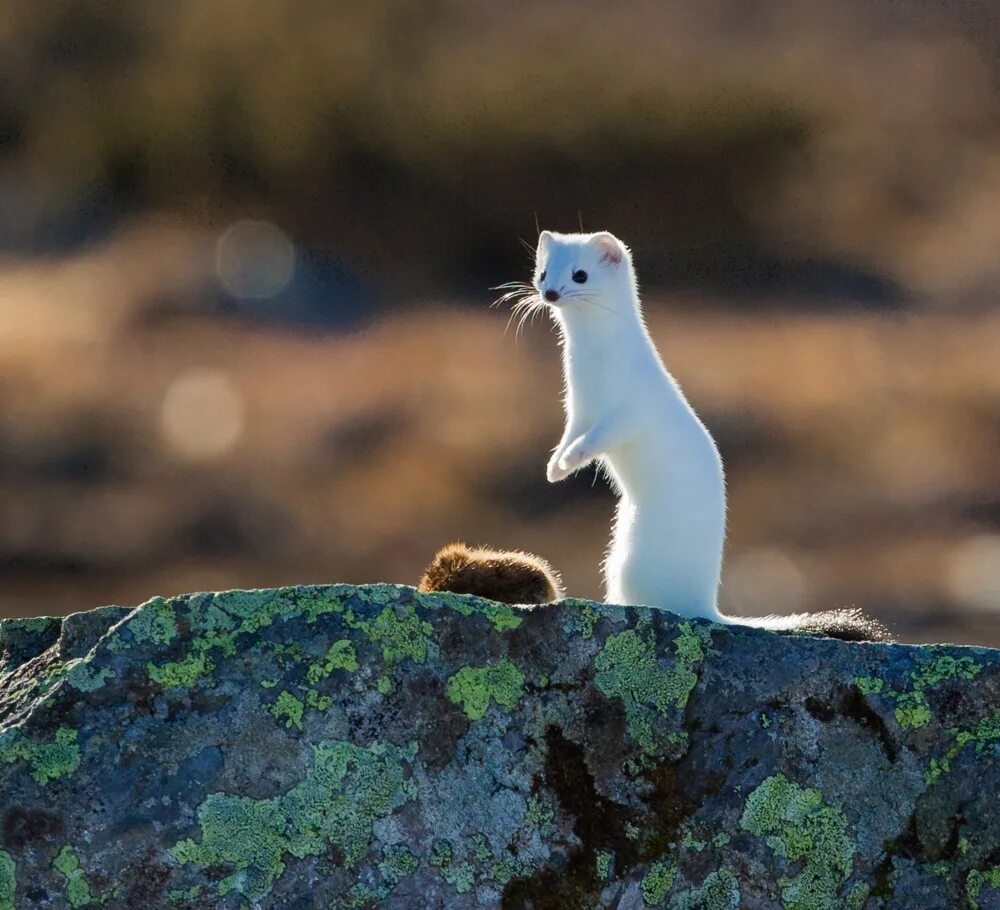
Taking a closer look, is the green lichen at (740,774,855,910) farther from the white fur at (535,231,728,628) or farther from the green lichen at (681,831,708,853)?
the white fur at (535,231,728,628)

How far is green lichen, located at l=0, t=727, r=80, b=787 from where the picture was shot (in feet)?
21.9

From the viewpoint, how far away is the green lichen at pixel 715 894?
6773 millimetres

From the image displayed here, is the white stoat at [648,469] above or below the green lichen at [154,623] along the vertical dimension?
above

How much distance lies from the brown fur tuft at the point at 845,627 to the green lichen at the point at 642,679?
1.50m

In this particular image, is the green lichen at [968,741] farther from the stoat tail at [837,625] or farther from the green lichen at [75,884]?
the green lichen at [75,884]

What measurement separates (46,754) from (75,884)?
46cm

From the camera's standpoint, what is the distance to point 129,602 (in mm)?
29500

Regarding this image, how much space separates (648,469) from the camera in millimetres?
9633

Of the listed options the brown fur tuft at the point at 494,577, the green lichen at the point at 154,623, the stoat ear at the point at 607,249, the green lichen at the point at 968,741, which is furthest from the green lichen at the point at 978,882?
the stoat ear at the point at 607,249

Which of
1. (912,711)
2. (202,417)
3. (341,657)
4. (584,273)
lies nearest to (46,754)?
(341,657)

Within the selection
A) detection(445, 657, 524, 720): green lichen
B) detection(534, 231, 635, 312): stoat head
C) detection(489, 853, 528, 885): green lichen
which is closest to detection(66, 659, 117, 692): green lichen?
detection(445, 657, 524, 720): green lichen

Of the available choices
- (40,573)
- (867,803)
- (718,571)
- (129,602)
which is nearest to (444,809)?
(867,803)

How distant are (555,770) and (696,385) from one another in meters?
24.4

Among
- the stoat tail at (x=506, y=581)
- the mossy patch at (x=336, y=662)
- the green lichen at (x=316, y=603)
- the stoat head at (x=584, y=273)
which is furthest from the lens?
the stoat head at (x=584, y=273)
